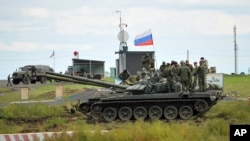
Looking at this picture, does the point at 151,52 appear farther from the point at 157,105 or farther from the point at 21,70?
the point at 21,70

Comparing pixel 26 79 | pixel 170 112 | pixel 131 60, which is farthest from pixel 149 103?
pixel 26 79

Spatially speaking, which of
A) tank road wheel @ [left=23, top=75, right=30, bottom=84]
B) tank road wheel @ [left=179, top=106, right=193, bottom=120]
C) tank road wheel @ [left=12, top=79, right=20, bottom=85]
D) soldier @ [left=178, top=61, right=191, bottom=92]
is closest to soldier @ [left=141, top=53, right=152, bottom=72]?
soldier @ [left=178, top=61, right=191, bottom=92]

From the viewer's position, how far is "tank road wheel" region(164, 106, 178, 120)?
2553cm

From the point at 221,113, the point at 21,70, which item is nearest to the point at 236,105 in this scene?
the point at 221,113

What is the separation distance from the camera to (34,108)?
1155 inches

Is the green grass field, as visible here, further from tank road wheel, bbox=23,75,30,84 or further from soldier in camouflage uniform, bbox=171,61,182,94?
tank road wheel, bbox=23,75,30,84

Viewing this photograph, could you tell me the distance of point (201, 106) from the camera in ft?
83.1

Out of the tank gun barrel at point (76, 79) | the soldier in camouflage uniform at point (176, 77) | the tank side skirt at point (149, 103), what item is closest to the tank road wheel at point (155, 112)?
the tank side skirt at point (149, 103)

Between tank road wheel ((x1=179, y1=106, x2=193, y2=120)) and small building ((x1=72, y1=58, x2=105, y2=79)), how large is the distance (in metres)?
27.2

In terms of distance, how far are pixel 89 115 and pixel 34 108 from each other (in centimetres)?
378

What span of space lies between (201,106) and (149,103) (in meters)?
2.14

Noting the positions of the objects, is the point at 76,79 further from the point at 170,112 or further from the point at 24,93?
the point at 24,93

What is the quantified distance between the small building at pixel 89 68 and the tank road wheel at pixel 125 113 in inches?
1040

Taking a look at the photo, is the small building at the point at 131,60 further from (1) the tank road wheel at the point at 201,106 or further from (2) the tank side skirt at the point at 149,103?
(1) the tank road wheel at the point at 201,106
